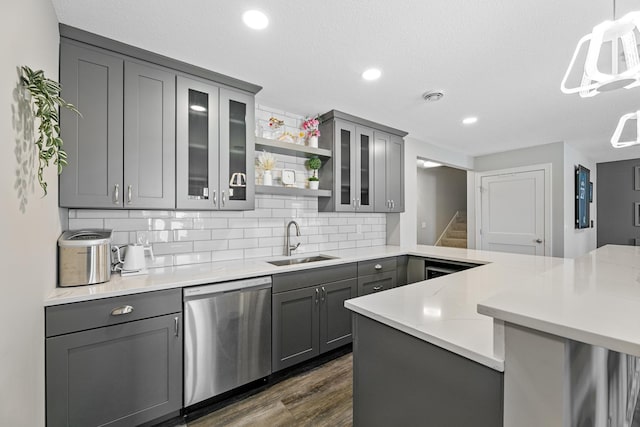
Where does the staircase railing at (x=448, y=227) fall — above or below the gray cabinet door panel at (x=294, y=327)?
above

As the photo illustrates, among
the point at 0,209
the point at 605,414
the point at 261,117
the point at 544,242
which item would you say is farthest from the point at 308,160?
the point at 544,242

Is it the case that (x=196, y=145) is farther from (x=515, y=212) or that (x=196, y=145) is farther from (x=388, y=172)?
(x=515, y=212)

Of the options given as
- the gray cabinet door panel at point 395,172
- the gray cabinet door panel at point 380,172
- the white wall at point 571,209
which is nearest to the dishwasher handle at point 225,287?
the gray cabinet door panel at point 380,172

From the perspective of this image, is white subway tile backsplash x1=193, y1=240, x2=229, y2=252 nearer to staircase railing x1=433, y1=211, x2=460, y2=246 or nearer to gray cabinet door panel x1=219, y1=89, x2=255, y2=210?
gray cabinet door panel x1=219, y1=89, x2=255, y2=210

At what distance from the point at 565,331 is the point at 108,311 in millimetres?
1961

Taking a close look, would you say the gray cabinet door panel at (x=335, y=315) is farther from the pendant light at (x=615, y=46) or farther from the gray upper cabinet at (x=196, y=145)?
the pendant light at (x=615, y=46)

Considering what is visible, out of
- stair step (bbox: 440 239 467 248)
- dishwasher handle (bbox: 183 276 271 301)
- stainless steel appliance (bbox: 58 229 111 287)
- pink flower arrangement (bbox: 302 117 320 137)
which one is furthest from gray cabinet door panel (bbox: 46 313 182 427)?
stair step (bbox: 440 239 467 248)

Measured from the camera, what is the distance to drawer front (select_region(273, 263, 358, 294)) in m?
2.19

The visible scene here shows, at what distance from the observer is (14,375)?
97 centimetres

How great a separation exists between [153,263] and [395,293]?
6.05 feet

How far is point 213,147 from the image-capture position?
2172mm

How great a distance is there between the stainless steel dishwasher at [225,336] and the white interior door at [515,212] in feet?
14.4

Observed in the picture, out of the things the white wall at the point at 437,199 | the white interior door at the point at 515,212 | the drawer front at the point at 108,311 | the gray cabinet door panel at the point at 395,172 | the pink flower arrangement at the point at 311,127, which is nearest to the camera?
the drawer front at the point at 108,311

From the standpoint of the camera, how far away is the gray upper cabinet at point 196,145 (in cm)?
202
